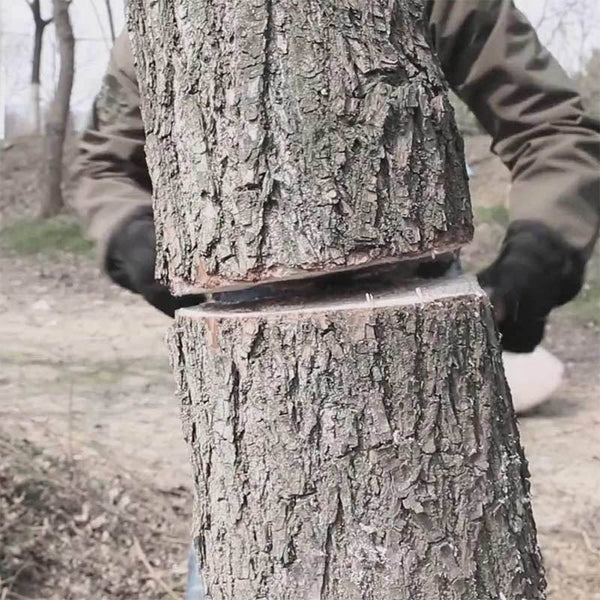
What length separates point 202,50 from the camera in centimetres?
93

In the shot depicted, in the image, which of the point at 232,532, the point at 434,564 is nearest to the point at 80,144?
the point at 232,532

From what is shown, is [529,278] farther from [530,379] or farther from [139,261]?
[530,379]

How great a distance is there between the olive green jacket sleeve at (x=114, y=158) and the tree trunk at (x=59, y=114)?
744 centimetres

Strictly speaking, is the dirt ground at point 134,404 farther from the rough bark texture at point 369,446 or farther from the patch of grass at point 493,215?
the rough bark texture at point 369,446

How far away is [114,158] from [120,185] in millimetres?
65

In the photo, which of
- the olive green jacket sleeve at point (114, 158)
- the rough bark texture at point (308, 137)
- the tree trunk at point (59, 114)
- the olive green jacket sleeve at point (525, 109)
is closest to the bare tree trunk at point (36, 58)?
the tree trunk at point (59, 114)

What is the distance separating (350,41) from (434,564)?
1.66 feet

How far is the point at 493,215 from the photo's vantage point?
7.87 meters

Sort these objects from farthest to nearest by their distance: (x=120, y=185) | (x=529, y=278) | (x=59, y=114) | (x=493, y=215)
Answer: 1. (x=59, y=114)
2. (x=493, y=215)
3. (x=120, y=185)
4. (x=529, y=278)

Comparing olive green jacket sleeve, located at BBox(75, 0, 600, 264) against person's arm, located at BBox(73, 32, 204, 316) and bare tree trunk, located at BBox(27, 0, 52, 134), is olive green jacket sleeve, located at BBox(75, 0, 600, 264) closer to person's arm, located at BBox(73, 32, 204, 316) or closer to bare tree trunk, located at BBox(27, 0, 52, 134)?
person's arm, located at BBox(73, 32, 204, 316)

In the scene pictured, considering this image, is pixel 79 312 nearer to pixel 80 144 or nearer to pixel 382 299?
pixel 80 144

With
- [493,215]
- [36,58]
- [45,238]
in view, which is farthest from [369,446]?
[36,58]

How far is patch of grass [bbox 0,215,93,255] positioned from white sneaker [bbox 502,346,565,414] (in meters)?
4.83

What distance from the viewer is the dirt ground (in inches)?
118
